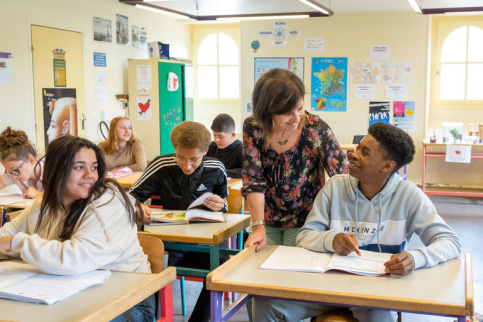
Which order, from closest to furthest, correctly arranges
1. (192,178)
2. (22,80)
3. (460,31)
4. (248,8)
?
(192,178) → (22,80) → (460,31) → (248,8)

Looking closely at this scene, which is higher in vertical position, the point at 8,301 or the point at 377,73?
the point at 377,73

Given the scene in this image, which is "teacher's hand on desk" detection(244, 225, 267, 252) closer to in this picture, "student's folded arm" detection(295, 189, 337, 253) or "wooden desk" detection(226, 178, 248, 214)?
"student's folded arm" detection(295, 189, 337, 253)

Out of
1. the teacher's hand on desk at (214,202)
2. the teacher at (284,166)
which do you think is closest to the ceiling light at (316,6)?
the teacher's hand on desk at (214,202)

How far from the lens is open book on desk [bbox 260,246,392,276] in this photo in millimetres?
1964

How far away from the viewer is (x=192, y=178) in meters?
3.19

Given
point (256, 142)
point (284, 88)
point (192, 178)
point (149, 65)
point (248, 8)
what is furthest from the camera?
point (248, 8)

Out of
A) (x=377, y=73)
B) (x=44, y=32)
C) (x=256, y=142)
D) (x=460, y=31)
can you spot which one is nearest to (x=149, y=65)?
(x=44, y=32)

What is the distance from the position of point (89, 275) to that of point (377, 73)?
701 centimetres

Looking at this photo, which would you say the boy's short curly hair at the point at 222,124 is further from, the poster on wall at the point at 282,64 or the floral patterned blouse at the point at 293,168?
the poster on wall at the point at 282,64

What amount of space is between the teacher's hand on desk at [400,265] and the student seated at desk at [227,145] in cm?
310

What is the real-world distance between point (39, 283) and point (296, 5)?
745 centimetres

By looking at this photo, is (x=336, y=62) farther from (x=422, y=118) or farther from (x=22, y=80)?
(x=22, y=80)

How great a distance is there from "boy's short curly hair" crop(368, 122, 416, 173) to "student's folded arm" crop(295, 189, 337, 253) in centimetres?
31

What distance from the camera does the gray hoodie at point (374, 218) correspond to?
2.19m
